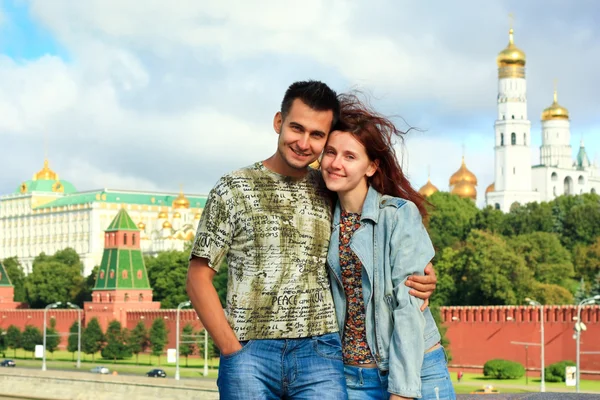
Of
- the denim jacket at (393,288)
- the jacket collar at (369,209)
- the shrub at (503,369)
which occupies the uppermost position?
the jacket collar at (369,209)

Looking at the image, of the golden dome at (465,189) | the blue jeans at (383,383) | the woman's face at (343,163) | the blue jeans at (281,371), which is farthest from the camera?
the golden dome at (465,189)

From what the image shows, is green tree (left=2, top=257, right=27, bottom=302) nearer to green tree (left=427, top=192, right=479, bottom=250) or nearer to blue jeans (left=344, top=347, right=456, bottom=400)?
green tree (left=427, top=192, right=479, bottom=250)

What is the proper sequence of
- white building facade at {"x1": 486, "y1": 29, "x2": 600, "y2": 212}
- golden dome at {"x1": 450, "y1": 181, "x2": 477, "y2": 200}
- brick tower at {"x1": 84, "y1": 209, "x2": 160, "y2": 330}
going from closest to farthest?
brick tower at {"x1": 84, "y1": 209, "x2": 160, "y2": 330} → white building facade at {"x1": 486, "y1": 29, "x2": 600, "y2": 212} → golden dome at {"x1": 450, "y1": 181, "x2": 477, "y2": 200}

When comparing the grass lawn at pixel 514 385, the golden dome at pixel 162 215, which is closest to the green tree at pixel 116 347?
the grass lawn at pixel 514 385

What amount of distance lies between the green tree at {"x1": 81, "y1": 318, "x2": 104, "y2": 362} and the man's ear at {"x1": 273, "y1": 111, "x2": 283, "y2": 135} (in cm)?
4735

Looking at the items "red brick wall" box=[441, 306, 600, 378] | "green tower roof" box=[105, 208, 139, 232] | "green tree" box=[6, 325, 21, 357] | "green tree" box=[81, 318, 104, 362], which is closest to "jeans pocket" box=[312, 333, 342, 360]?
"red brick wall" box=[441, 306, 600, 378]

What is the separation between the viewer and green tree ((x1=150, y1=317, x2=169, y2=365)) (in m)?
48.3

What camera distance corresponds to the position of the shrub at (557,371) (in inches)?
1281

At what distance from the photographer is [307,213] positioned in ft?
14.5

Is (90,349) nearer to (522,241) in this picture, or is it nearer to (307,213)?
(522,241)

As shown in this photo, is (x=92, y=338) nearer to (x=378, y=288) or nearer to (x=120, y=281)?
(x=120, y=281)

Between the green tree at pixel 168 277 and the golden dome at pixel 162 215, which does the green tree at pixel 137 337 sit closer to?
the green tree at pixel 168 277

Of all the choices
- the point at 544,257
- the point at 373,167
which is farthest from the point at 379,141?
the point at 544,257

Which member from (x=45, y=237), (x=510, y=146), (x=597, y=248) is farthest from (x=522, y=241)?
(x=45, y=237)
